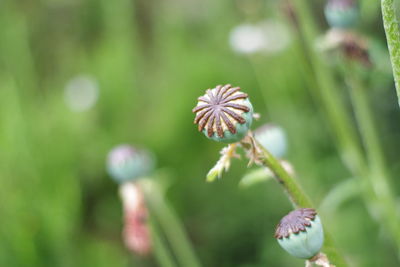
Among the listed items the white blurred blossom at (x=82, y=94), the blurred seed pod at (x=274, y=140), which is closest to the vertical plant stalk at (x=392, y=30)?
the blurred seed pod at (x=274, y=140)

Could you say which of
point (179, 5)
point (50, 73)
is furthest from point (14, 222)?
point (179, 5)

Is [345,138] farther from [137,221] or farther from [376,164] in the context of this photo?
[137,221]

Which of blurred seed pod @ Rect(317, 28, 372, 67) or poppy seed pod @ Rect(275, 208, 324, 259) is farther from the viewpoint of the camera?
blurred seed pod @ Rect(317, 28, 372, 67)

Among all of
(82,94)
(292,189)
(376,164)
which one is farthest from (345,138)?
(82,94)

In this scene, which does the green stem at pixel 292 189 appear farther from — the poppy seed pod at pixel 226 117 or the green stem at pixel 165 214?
the green stem at pixel 165 214

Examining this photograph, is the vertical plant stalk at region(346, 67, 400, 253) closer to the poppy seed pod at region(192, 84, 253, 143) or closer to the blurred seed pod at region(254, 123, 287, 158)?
the blurred seed pod at region(254, 123, 287, 158)

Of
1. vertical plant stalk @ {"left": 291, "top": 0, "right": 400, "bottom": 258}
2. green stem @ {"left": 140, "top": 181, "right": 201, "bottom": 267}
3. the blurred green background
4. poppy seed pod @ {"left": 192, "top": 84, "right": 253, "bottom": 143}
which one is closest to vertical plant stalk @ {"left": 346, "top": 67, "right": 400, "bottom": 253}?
vertical plant stalk @ {"left": 291, "top": 0, "right": 400, "bottom": 258}

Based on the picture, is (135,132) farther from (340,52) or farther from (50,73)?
(340,52)
